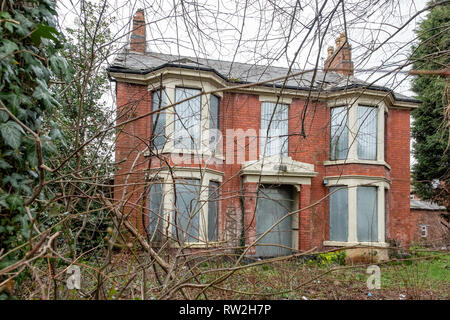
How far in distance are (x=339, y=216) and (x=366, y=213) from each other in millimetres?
921

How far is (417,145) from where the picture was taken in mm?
16641

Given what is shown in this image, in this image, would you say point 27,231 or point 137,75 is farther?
point 137,75

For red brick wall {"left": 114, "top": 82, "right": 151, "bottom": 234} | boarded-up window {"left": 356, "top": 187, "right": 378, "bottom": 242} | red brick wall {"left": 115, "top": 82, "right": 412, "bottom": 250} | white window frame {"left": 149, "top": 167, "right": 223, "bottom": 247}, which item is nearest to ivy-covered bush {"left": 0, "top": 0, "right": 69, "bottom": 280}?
red brick wall {"left": 114, "top": 82, "right": 151, "bottom": 234}

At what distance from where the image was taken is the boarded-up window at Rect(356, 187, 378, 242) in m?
11.0

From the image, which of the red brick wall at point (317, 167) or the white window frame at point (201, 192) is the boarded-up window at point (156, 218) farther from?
the red brick wall at point (317, 167)

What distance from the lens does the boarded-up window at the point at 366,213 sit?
1100 centimetres

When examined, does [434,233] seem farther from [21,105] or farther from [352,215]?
[21,105]

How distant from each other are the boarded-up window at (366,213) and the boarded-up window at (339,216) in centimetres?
41

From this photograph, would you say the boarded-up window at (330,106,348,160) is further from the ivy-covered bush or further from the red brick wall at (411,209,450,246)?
the ivy-covered bush

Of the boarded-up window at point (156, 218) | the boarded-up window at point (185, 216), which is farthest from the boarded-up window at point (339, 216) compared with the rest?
the boarded-up window at point (156, 218)
